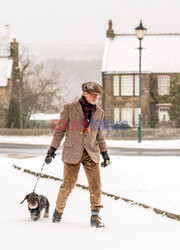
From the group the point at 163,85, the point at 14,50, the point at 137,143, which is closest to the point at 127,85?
the point at 163,85

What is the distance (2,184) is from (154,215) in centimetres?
449

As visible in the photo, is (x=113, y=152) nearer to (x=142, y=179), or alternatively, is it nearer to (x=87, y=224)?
(x=142, y=179)

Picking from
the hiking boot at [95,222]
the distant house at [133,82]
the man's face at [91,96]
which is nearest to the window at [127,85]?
the distant house at [133,82]

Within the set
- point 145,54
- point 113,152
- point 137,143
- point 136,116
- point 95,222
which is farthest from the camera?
point 145,54

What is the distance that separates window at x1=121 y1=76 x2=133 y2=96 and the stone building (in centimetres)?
1033

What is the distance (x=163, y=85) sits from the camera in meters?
42.6

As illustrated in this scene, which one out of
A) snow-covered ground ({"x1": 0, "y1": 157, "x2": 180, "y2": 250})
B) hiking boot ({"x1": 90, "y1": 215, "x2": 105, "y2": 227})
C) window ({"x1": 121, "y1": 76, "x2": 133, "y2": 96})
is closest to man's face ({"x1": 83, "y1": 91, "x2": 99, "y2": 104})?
hiking boot ({"x1": 90, "y1": 215, "x2": 105, "y2": 227})

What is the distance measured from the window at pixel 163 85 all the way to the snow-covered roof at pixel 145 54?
571 mm

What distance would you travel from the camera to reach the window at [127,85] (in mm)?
42219

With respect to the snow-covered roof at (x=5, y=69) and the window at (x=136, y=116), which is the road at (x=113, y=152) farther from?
the snow-covered roof at (x=5, y=69)

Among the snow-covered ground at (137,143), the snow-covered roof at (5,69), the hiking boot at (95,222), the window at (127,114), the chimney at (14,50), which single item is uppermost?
the chimney at (14,50)

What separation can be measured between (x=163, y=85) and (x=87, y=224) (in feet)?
119

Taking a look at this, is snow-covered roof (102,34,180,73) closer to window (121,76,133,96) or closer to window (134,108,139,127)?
window (121,76,133,96)

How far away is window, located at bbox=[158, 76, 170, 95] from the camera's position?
4247 centimetres
